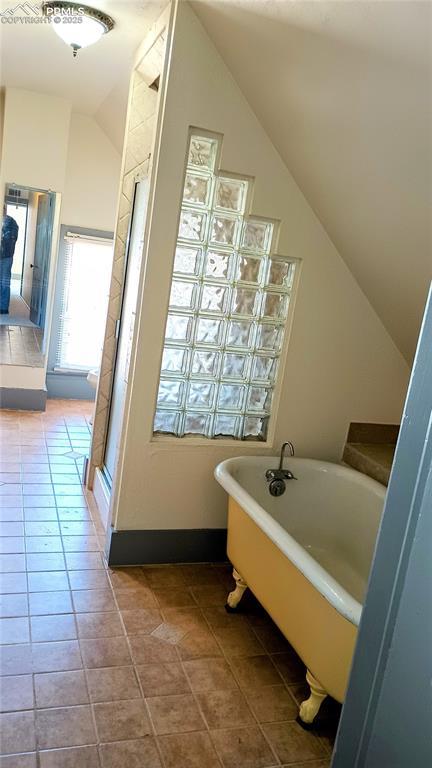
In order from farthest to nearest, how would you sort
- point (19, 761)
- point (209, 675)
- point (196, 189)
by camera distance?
point (196, 189)
point (209, 675)
point (19, 761)

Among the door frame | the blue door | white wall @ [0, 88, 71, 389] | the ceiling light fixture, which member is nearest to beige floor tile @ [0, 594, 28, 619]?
the door frame

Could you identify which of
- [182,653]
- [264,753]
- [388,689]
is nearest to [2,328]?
[182,653]

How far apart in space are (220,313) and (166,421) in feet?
1.93

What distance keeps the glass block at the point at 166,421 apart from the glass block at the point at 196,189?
100 centimetres

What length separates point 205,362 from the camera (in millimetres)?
2830

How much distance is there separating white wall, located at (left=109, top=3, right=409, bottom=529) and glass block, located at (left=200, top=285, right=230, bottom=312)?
0.22 m

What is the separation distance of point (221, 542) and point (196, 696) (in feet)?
3.22

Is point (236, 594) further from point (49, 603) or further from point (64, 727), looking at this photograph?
point (64, 727)

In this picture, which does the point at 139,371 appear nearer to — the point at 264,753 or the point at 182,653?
the point at 182,653

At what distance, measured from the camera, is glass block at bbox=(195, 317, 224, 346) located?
9.05 feet

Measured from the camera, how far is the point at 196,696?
2025 millimetres

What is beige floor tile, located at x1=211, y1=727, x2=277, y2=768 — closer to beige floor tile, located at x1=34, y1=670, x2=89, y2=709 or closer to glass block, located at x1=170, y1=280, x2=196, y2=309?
beige floor tile, located at x1=34, y1=670, x2=89, y2=709

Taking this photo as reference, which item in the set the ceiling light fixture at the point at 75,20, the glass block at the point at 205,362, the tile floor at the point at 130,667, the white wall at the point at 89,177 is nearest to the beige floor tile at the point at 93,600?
the tile floor at the point at 130,667

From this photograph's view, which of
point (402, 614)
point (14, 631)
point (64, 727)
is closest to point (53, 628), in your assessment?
point (14, 631)
